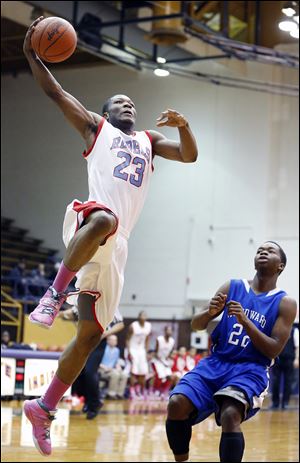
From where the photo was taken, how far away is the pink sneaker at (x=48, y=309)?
192 inches

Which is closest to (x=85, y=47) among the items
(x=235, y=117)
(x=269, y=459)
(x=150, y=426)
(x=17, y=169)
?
(x=235, y=117)

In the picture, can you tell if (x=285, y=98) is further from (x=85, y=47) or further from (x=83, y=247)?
(x=83, y=247)

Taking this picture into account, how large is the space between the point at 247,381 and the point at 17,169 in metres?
22.7

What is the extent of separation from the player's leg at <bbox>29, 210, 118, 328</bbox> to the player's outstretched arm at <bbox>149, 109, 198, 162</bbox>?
2.21 feet

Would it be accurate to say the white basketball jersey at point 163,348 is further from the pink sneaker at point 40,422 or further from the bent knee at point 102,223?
the bent knee at point 102,223

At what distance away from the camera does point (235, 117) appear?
80.6ft

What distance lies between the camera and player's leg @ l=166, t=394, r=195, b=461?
5184 millimetres

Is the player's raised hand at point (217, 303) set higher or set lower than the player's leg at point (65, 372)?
higher

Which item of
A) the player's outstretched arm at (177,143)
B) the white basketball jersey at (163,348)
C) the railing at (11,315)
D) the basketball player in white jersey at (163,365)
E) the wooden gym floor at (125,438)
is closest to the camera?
the player's outstretched arm at (177,143)

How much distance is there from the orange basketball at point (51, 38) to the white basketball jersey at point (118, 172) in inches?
20.4

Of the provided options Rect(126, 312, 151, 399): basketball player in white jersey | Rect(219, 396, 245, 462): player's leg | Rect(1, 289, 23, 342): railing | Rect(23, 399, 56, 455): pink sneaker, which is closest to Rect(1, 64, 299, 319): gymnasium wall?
Rect(1, 289, 23, 342): railing

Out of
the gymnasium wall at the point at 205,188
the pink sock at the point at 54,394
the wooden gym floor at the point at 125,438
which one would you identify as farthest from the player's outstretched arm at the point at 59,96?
the gymnasium wall at the point at 205,188

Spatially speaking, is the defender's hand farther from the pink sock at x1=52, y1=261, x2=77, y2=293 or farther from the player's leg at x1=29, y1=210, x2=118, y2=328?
the pink sock at x1=52, y1=261, x2=77, y2=293

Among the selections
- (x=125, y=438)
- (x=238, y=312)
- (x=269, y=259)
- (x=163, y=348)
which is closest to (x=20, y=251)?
(x=163, y=348)
